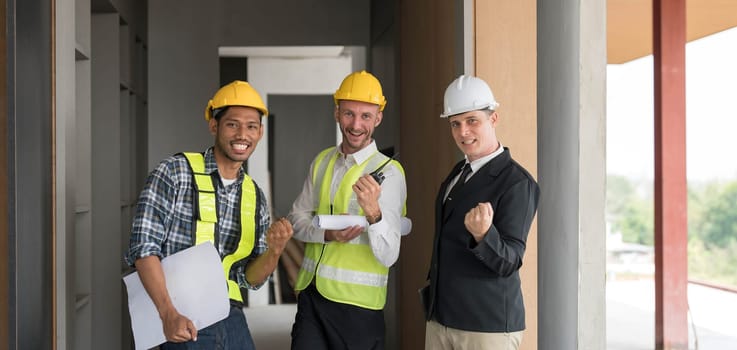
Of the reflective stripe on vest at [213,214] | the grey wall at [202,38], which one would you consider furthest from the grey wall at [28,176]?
the grey wall at [202,38]

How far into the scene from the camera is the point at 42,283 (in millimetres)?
2725

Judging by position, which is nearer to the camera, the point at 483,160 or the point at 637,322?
the point at 483,160

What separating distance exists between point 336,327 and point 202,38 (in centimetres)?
437

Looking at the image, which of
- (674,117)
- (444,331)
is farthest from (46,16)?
(674,117)

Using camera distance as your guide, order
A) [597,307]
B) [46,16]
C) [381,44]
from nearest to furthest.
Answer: [597,307] → [46,16] → [381,44]

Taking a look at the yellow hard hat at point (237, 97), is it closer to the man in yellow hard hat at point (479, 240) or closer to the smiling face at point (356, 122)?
the smiling face at point (356, 122)

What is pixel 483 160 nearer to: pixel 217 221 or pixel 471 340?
pixel 471 340

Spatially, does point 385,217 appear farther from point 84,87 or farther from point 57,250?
point 84,87

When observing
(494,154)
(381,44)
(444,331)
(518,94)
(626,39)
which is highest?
(626,39)

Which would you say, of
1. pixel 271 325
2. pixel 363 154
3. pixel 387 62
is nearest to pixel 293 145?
pixel 271 325

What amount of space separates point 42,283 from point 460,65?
6.01 feet

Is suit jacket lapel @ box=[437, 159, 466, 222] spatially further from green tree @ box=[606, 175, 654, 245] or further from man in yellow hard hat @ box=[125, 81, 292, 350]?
green tree @ box=[606, 175, 654, 245]

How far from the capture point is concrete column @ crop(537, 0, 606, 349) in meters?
2.60

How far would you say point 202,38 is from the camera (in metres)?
6.51
